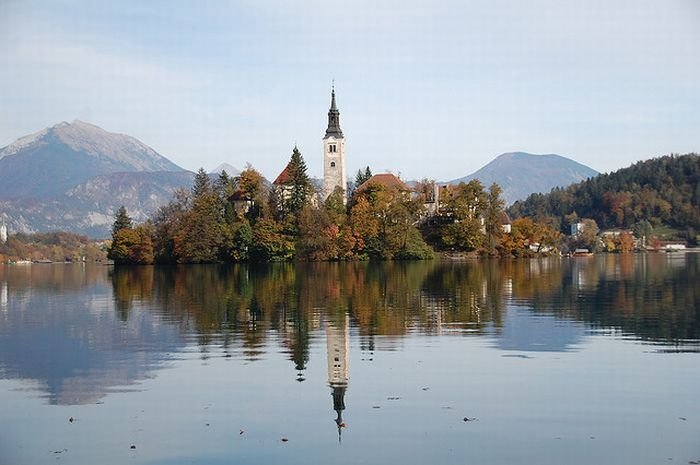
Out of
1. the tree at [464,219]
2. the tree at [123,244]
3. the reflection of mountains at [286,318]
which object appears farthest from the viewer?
the tree at [123,244]

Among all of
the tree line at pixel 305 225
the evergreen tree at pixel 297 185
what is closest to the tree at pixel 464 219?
the tree line at pixel 305 225

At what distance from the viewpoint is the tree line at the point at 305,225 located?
10456 cm

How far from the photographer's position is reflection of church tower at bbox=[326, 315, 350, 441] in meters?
17.1

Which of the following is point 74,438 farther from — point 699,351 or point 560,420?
point 699,351

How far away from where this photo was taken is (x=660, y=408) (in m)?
16.3

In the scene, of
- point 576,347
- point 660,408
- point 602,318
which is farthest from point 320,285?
point 660,408

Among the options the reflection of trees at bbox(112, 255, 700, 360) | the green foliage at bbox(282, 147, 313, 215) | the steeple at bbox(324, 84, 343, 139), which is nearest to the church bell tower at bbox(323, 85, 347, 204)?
the steeple at bbox(324, 84, 343, 139)

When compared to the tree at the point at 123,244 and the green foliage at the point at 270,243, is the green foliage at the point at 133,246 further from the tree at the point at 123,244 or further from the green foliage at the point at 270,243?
the green foliage at the point at 270,243

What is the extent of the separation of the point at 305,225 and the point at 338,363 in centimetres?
8217

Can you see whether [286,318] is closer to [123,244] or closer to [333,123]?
[123,244]

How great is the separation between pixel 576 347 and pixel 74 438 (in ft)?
48.1

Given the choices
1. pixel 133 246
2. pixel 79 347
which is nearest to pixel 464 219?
pixel 133 246

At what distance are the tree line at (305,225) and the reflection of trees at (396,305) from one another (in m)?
44.7

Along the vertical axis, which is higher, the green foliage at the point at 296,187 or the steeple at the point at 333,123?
the steeple at the point at 333,123
